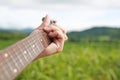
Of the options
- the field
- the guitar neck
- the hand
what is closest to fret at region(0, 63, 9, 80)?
the guitar neck

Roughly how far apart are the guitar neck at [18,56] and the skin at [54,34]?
271mm

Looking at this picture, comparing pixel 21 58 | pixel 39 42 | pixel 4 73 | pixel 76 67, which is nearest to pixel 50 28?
pixel 39 42

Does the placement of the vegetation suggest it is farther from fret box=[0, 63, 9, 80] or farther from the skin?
fret box=[0, 63, 9, 80]

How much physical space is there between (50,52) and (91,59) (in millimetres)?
4501

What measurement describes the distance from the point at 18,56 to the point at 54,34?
2.62ft

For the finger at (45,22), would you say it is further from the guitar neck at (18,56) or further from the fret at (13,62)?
the fret at (13,62)

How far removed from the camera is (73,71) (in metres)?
6.06

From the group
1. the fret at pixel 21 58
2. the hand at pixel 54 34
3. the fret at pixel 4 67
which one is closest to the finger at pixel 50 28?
the hand at pixel 54 34

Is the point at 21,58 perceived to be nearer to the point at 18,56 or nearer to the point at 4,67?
the point at 18,56

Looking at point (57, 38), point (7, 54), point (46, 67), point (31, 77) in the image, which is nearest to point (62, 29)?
point (57, 38)

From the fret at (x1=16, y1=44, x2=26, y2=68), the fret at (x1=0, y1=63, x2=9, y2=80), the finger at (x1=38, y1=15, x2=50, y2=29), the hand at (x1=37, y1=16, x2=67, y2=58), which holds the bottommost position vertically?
the hand at (x1=37, y1=16, x2=67, y2=58)

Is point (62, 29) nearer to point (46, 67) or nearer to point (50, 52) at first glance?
point (50, 52)

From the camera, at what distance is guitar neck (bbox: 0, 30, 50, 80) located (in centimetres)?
140

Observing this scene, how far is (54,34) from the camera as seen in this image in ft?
7.74
